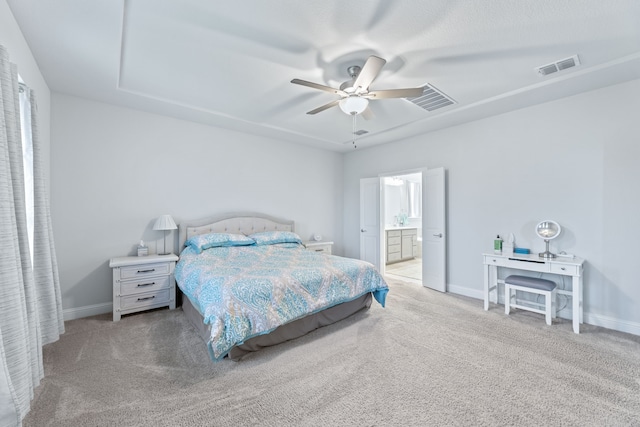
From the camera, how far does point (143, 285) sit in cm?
335

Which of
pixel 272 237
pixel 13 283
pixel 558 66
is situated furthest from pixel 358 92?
pixel 13 283

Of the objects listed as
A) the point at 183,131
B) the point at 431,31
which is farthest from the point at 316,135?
the point at 431,31

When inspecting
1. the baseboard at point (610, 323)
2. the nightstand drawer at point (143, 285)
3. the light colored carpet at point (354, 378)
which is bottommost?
the light colored carpet at point (354, 378)

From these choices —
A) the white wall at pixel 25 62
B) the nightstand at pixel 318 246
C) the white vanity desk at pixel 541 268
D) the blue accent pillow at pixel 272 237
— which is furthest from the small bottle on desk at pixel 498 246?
the white wall at pixel 25 62

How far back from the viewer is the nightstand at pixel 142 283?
3.19 m

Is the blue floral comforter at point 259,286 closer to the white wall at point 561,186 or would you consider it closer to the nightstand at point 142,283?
the nightstand at point 142,283

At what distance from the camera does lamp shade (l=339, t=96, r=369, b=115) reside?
2637mm

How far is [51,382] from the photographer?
6.63 feet

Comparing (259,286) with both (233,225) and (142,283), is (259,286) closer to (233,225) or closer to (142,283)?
(142,283)

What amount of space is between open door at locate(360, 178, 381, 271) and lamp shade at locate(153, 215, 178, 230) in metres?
3.53

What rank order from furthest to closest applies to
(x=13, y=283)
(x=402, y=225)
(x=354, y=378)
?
1. (x=402, y=225)
2. (x=354, y=378)
3. (x=13, y=283)

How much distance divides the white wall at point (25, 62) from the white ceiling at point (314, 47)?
0.07 m

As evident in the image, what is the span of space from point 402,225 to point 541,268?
476 cm

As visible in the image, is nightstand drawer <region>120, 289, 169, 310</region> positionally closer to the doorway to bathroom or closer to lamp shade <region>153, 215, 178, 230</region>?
lamp shade <region>153, 215, 178, 230</region>
